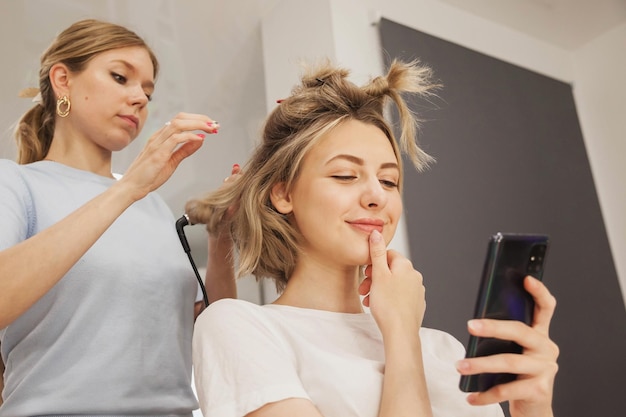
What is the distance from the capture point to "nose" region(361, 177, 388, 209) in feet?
3.55

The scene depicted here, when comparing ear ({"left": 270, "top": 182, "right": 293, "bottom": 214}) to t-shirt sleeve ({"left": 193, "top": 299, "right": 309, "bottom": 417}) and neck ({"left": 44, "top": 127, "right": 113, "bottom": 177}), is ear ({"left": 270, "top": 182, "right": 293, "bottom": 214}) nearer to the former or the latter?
t-shirt sleeve ({"left": 193, "top": 299, "right": 309, "bottom": 417})

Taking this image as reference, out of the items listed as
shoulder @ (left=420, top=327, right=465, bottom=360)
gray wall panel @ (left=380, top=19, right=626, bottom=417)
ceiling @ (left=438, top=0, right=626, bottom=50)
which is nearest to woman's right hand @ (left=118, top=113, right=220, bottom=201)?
shoulder @ (left=420, top=327, right=465, bottom=360)

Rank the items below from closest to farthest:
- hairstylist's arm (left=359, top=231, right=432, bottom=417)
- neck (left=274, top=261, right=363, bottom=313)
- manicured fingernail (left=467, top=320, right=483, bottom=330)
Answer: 1. manicured fingernail (left=467, top=320, right=483, bottom=330)
2. hairstylist's arm (left=359, top=231, right=432, bottom=417)
3. neck (left=274, top=261, right=363, bottom=313)

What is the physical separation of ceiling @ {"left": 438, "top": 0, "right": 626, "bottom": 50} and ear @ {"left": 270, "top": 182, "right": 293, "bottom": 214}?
5.79 ft

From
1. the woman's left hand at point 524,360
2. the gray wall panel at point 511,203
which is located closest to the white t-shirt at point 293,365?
the woman's left hand at point 524,360

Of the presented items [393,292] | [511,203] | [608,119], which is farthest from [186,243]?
[608,119]

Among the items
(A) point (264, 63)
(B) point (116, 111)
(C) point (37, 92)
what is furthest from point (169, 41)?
(B) point (116, 111)

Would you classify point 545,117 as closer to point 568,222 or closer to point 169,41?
point 568,222

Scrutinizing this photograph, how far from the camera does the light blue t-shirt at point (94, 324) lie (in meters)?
1.05

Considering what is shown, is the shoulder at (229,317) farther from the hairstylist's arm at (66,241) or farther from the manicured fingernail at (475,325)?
the manicured fingernail at (475,325)

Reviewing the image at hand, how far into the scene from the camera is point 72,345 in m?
1.09

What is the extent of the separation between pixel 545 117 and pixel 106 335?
2.35m

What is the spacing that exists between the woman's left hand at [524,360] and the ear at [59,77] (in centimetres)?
110

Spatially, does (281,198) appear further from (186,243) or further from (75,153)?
(75,153)
